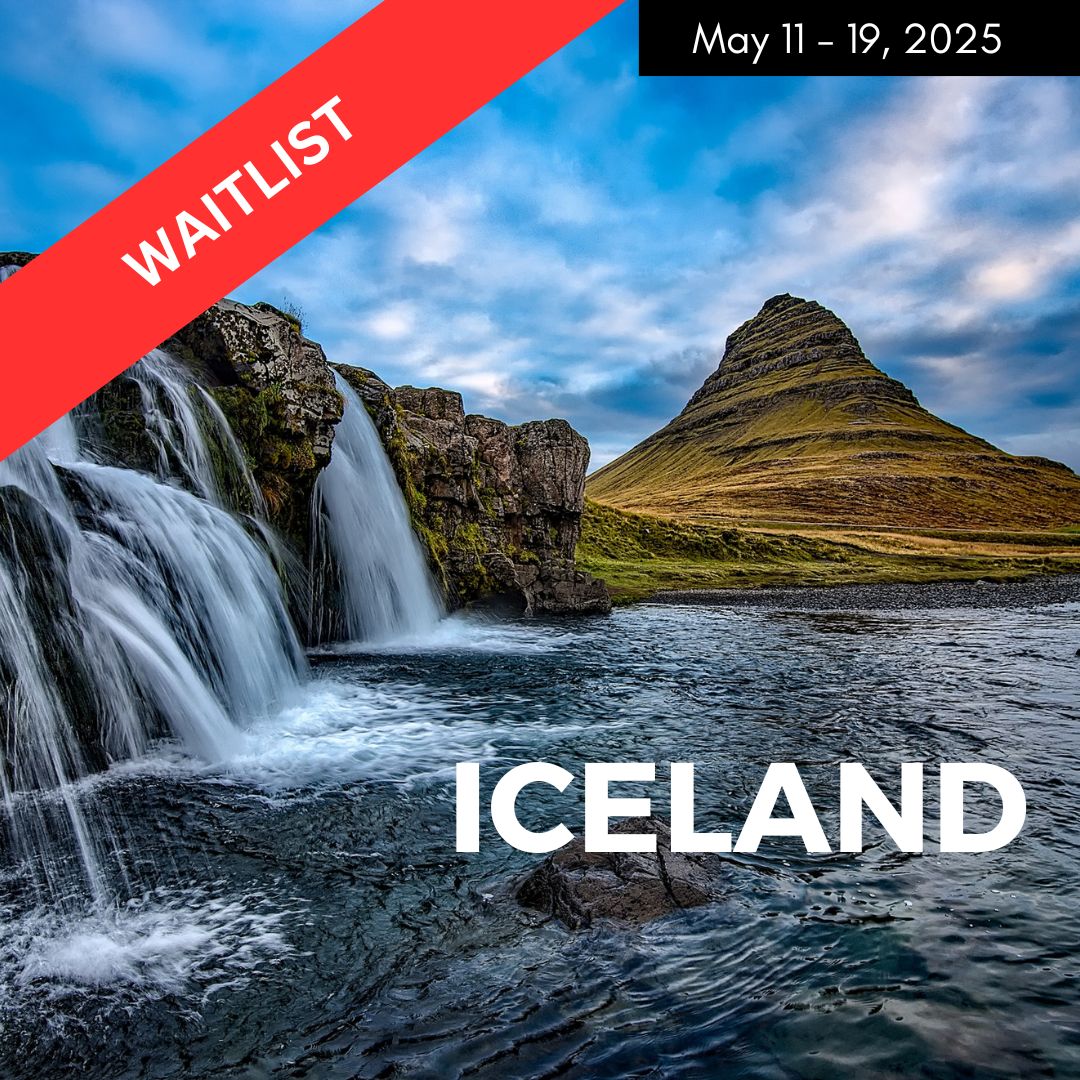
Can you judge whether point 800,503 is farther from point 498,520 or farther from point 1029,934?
point 1029,934

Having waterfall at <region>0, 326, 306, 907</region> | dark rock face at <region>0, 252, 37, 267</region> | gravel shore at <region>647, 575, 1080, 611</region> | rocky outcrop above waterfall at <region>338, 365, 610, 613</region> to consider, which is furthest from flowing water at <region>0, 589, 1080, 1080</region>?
gravel shore at <region>647, 575, 1080, 611</region>

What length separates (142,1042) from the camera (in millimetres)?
5234

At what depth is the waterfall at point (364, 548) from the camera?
23.3 m

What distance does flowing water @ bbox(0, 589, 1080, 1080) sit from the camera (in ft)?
16.8

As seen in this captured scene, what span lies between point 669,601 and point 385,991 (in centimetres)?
3569

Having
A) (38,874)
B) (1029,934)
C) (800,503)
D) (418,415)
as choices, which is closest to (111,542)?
(38,874)

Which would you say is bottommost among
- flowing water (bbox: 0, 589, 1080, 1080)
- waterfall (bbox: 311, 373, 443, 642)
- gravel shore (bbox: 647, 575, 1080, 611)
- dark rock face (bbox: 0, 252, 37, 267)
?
flowing water (bbox: 0, 589, 1080, 1080)

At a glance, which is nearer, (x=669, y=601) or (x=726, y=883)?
(x=726, y=883)

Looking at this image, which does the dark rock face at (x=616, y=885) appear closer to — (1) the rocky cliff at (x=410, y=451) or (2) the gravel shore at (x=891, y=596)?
(1) the rocky cliff at (x=410, y=451)

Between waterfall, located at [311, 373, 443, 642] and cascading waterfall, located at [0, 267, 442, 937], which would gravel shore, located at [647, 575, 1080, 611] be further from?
cascading waterfall, located at [0, 267, 442, 937]

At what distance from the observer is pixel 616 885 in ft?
23.1

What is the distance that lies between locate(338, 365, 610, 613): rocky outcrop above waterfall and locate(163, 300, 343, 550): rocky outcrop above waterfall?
620 centimetres

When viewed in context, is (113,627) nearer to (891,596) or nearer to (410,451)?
(410,451)

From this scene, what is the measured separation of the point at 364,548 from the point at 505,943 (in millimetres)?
19527
